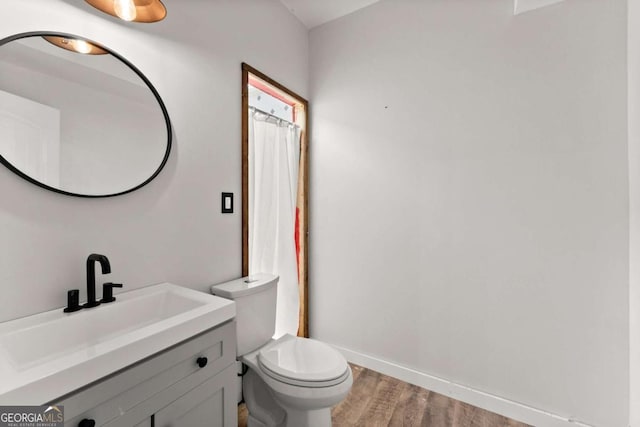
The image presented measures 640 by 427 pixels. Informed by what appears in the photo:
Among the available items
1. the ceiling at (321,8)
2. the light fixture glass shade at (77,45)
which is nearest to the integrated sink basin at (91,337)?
the light fixture glass shade at (77,45)

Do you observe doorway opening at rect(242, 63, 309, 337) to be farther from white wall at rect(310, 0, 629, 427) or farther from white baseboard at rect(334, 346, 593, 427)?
white baseboard at rect(334, 346, 593, 427)

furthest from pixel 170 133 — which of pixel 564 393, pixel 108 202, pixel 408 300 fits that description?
pixel 564 393

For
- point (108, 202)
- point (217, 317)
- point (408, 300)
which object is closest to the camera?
point (217, 317)

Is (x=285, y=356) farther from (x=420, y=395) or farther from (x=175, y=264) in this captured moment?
(x=420, y=395)

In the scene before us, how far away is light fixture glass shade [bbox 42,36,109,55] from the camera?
3.18 ft

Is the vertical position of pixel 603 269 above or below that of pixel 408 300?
above

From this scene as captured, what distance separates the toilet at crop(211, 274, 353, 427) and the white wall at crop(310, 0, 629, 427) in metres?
0.75

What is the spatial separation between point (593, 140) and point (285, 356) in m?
1.95

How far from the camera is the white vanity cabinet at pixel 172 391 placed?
2.20ft

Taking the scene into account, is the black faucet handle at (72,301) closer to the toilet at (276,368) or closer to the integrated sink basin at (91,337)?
the integrated sink basin at (91,337)

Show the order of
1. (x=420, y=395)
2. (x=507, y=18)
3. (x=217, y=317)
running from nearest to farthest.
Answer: (x=217, y=317) < (x=507, y=18) < (x=420, y=395)

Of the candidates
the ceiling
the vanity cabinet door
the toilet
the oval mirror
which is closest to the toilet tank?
the toilet

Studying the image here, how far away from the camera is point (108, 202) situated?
111cm

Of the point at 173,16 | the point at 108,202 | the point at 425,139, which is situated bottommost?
the point at 108,202
